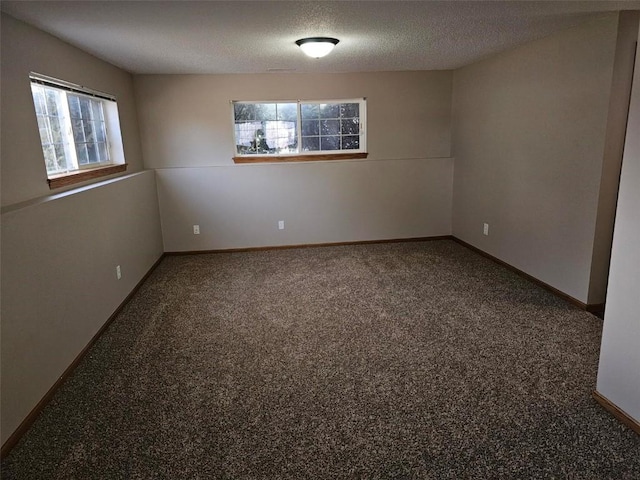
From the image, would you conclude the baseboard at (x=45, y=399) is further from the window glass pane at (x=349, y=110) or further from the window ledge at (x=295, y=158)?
the window glass pane at (x=349, y=110)

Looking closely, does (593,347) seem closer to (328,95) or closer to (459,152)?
(459,152)

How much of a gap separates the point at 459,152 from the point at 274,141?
230 cm

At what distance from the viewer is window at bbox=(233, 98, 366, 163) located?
17.1 ft

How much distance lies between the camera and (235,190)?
5223 millimetres

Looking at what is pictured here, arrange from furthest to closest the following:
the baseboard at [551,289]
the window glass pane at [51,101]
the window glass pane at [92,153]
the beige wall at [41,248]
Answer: the window glass pane at [92,153] < the baseboard at [551,289] < the window glass pane at [51,101] < the beige wall at [41,248]

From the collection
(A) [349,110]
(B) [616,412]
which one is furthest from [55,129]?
(B) [616,412]

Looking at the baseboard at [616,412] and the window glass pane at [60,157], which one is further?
the window glass pane at [60,157]

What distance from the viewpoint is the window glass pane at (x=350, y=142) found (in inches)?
214

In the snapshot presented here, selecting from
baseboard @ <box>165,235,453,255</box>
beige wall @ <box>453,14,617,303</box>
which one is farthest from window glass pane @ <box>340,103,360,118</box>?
baseboard @ <box>165,235,453,255</box>

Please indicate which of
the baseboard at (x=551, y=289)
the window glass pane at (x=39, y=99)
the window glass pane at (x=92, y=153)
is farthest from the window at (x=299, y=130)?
the window glass pane at (x=39, y=99)

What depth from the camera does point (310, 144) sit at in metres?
5.38

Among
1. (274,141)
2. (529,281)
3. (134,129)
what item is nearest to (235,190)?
(274,141)

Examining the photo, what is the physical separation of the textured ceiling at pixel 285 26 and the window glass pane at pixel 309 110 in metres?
1.01

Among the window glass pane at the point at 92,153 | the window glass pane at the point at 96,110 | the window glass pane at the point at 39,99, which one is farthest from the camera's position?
the window glass pane at the point at 96,110
